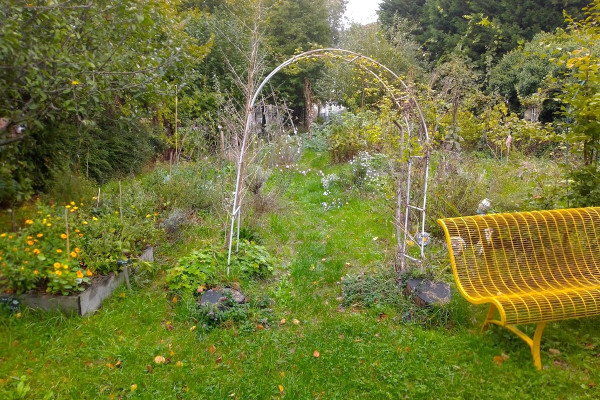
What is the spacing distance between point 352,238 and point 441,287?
6.41 ft

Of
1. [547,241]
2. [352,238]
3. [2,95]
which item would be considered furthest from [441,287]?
[2,95]

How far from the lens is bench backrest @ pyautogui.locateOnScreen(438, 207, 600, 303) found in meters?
3.12

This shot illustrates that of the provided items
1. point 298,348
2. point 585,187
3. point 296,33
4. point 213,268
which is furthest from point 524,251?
point 296,33

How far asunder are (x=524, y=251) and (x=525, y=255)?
0.11 feet

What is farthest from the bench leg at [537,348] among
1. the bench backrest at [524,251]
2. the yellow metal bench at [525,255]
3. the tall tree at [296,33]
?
the tall tree at [296,33]

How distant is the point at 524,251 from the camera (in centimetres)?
328

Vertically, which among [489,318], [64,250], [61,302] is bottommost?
[61,302]

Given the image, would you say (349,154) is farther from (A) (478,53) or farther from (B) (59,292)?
(A) (478,53)

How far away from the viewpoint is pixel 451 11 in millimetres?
19781

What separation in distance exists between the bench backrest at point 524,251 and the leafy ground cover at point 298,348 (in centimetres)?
43

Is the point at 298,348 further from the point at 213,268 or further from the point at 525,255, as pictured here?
the point at 525,255

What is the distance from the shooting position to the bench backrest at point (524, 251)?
3123mm

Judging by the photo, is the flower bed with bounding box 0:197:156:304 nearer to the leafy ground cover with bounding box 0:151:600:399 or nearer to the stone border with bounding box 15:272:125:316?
the stone border with bounding box 15:272:125:316

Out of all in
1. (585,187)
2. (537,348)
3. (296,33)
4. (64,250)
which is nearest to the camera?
(537,348)
